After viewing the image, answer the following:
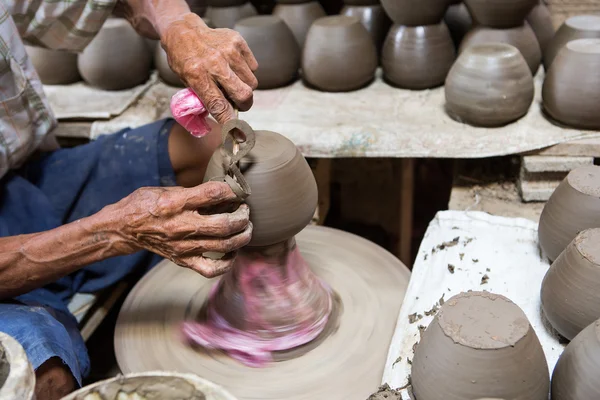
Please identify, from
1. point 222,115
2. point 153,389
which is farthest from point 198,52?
point 153,389

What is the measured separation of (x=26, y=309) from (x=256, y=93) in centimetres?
138

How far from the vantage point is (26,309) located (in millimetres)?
1457

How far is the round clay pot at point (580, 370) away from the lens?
3.48 feet

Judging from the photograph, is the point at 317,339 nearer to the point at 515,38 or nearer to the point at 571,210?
the point at 571,210

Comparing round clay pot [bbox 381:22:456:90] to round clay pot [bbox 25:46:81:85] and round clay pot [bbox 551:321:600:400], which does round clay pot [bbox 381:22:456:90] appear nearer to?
round clay pot [bbox 25:46:81:85]

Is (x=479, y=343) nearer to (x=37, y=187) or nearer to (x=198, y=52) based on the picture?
(x=198, y=52)

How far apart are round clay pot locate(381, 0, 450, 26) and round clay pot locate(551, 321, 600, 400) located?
158 centimetres

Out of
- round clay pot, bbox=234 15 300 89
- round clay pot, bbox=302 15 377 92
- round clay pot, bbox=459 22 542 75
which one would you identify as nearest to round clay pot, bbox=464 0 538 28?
round clay pot, bbox=459 22 542 75

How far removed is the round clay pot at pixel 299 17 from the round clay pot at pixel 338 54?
0.25 m

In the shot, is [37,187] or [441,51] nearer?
[37,187]

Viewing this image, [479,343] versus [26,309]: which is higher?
[479,343]

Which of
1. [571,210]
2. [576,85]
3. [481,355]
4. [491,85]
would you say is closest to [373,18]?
[491,85]

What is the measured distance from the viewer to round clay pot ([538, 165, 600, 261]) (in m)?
1.43

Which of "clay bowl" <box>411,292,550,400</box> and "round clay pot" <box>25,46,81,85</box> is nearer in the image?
"clay bowl" <box>411,292,550,400</box>
